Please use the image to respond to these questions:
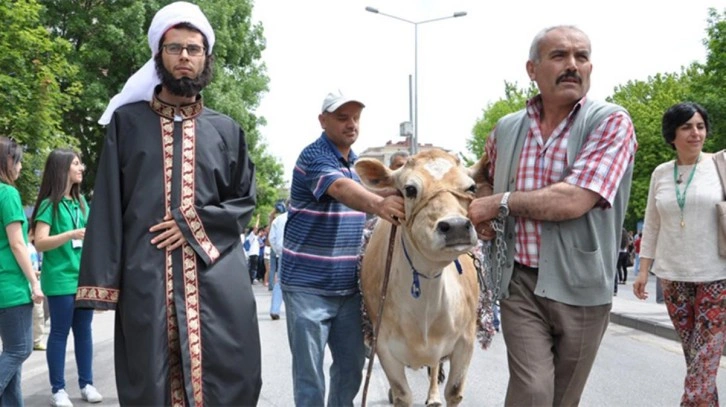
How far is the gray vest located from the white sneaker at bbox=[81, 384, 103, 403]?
15.2ft

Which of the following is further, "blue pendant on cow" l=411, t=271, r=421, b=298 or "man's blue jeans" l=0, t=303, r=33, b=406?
"man's blue jeans" l=0, t=303, r=33, b=406

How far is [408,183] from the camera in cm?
423

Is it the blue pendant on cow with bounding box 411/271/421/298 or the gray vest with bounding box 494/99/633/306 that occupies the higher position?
the gray vest with bounding box 494/99/633/306

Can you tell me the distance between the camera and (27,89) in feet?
53.6

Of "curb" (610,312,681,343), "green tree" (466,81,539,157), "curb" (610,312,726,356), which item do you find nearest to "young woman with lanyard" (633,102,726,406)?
"curb" (610,312,726,356)

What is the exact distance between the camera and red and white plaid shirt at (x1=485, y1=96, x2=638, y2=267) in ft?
11.6

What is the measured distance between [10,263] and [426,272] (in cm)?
303

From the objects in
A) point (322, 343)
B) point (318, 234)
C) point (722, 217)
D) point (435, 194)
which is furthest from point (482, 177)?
point (722, 217)

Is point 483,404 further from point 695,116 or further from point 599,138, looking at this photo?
point 599,138

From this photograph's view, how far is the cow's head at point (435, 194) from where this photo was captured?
3.88 m

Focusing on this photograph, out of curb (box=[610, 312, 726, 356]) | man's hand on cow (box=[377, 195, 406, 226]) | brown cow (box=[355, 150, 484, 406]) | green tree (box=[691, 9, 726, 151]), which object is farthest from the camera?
green tree (box=[691, 9, 726, 151])

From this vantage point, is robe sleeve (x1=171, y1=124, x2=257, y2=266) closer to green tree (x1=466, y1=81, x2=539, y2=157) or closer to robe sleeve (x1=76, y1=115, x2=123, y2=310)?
robe sleeve (x1=76, y1=115, x2=123, y2=310)

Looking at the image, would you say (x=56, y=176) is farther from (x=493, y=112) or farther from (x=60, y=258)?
(x=493, y=112)

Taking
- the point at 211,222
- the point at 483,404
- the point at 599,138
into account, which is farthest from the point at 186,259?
the point at 483,404
